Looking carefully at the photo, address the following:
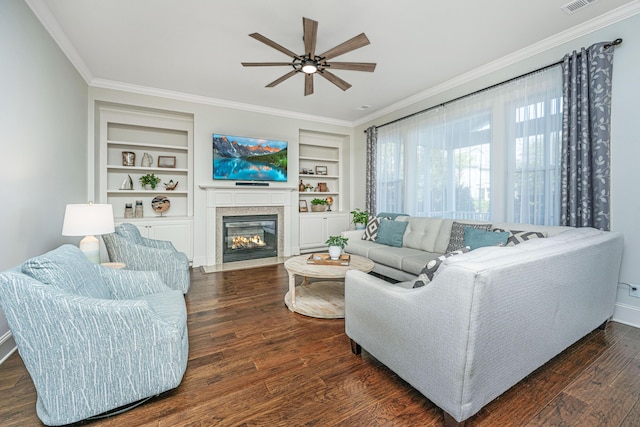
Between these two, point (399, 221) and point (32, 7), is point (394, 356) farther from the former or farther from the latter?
point (32, 7)

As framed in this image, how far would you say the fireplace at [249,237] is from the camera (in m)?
4.82

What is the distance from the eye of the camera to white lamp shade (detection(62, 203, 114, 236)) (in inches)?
88.1

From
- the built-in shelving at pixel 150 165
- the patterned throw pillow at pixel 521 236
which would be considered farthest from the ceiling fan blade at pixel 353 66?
the built-in shelving at pixel 150 165

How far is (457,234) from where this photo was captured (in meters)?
3.21

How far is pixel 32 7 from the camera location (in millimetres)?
2264

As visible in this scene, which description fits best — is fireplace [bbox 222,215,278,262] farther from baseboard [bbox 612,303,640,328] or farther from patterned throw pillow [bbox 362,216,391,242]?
baseboard [bbox 612,303,640,328]

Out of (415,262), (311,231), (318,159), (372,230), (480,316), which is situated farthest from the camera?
(318,159)

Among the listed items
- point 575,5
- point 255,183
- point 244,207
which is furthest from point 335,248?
point 575,5

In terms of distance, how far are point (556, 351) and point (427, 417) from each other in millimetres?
1034

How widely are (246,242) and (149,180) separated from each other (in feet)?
6.11

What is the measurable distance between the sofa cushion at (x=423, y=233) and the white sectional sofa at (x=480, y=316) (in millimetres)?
1634

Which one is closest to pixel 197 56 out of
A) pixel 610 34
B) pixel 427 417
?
pixel 427 417

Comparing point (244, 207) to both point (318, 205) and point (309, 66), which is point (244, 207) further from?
point (309, 66)

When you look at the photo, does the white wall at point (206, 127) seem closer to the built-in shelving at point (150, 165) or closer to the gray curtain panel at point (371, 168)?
the built-in shelving at point (150, 165)
